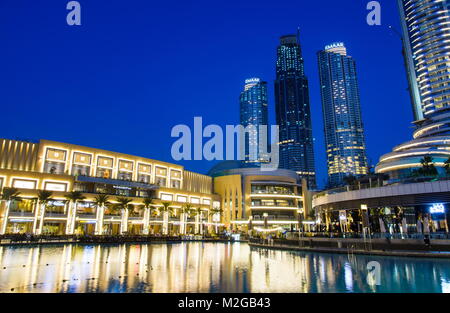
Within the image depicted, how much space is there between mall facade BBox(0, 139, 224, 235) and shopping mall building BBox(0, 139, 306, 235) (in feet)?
0.54

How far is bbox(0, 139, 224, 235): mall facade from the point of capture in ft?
206

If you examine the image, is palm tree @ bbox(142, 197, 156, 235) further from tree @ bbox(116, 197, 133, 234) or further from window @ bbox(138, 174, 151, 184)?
window @ bbox(138, 174, 151, 184)

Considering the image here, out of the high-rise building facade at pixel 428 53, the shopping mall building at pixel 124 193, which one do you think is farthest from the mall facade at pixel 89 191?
the high-rise building facade at pixel 428 53

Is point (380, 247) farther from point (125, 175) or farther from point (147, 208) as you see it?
point (125, 175)

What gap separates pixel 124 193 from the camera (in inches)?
3349

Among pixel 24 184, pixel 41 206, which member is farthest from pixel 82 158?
pixel 41 206

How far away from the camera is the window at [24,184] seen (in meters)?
62.8

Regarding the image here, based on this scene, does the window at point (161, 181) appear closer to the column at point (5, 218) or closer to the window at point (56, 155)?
the window at point (56, 155)

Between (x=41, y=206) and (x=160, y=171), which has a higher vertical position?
(x=160, y=171)

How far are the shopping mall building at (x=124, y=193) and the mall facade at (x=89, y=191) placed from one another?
17 cm

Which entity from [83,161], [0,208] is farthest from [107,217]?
[0,208]

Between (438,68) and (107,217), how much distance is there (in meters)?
136

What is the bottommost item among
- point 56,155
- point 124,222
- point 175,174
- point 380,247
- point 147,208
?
point 380,247

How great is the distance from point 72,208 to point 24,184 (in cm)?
1078
